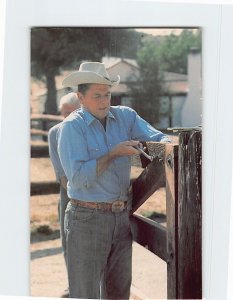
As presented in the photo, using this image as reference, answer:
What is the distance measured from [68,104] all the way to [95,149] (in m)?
0.21

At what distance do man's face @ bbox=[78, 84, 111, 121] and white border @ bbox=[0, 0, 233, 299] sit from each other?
0.80 ft

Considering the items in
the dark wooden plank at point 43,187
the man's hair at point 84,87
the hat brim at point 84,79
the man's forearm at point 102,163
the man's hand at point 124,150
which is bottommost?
the dark wooden plank at point 43,187

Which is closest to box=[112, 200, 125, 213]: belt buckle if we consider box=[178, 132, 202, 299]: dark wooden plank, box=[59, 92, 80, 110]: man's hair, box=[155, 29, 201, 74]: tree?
box=[178, 132, 202, 299]: dark wooden plank

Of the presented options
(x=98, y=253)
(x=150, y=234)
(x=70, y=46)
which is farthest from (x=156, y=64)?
(x=98, y=253)

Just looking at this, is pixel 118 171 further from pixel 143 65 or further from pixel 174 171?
pixel 143 65

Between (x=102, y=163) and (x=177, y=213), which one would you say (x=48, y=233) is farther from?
(x=177, y=213)

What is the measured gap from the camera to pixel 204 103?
Answer: 117 inches

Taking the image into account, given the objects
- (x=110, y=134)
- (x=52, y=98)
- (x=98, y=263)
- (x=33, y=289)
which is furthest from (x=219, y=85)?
(x=33, y=289)

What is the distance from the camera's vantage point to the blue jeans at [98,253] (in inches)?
118

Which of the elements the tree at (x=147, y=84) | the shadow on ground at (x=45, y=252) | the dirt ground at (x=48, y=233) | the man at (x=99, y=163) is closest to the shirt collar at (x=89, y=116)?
the man at (x=99, y=163)

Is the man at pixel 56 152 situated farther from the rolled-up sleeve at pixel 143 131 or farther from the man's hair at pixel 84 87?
the rolled-up sleeve at pixel 143 131

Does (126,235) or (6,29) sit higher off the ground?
(6,29)

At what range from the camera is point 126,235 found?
3.00m

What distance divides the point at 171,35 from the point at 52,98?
0.54 metres
